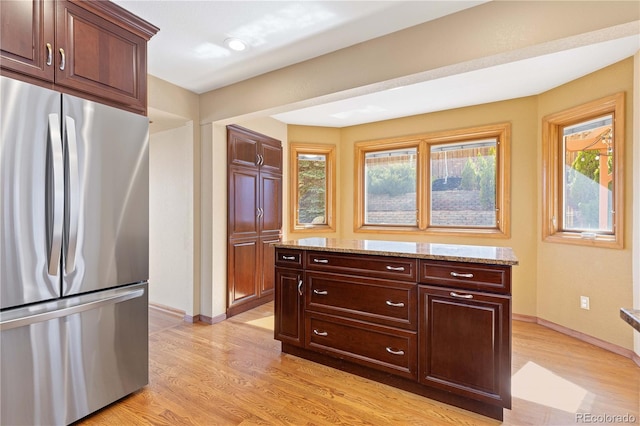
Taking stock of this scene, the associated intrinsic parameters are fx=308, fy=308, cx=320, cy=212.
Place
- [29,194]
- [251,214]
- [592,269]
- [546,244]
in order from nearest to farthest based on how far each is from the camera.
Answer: [29,194] < [592,269] < [546,244] < [251,214]

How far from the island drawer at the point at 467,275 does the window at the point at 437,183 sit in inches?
85.6

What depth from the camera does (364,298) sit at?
231 cm

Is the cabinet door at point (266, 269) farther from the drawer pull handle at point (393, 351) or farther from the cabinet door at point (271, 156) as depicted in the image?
the drawer pull handle at point (393, 351)

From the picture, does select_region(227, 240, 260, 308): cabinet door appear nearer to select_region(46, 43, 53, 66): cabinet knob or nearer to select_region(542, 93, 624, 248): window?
select_region(46, 43, 53, 66): cabinet knob

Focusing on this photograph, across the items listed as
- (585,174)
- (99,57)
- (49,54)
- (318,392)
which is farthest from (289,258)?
(585,174)

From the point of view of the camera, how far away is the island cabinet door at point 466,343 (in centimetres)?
184

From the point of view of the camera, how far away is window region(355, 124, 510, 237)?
Answer: 3.84m

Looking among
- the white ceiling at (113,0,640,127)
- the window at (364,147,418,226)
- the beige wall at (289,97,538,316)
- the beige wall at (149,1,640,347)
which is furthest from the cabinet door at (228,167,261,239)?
the beige wall at (289,97,538,316)

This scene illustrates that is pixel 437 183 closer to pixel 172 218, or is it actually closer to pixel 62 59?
pixel 172 218

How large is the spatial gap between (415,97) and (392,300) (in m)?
2.47

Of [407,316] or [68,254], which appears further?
[407,316]

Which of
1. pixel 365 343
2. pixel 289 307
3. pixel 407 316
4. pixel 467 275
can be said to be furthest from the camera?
pixel 289 307

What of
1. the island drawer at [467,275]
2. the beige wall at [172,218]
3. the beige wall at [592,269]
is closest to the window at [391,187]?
the beige wall at [592,269]

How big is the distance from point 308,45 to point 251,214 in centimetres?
215
